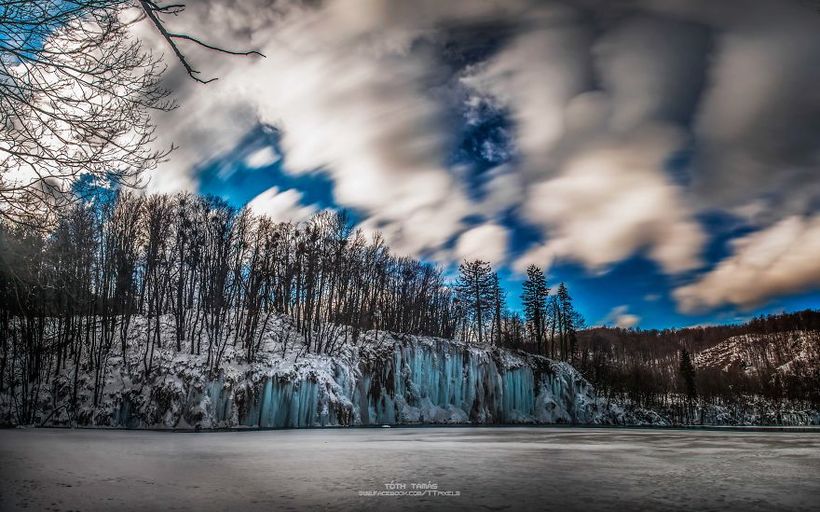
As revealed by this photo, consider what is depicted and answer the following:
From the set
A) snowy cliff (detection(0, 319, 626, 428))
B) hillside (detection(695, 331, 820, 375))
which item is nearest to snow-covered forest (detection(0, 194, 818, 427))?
snowy cliff (detection(0, 319, 626, 428))

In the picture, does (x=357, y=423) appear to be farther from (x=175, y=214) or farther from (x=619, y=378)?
(x=619, y=378)

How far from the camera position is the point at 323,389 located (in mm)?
29078

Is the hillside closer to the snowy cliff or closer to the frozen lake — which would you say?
the snowy cliff

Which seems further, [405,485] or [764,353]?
[764,353]

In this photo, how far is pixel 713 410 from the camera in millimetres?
86750

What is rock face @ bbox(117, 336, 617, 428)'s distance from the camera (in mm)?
26438

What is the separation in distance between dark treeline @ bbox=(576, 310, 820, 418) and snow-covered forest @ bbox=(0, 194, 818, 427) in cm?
2926

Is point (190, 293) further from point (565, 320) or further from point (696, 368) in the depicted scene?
point (696, 368)

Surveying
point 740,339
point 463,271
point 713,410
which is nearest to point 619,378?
point 713,410

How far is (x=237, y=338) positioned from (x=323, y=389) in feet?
28.7

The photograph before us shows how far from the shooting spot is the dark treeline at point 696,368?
7881 cm

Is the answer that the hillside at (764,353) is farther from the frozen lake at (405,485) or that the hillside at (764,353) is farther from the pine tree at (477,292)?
the frozen lake at (405,485)

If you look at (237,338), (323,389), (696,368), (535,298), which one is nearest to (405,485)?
(323,389)

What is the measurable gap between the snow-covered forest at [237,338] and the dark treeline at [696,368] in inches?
1152
